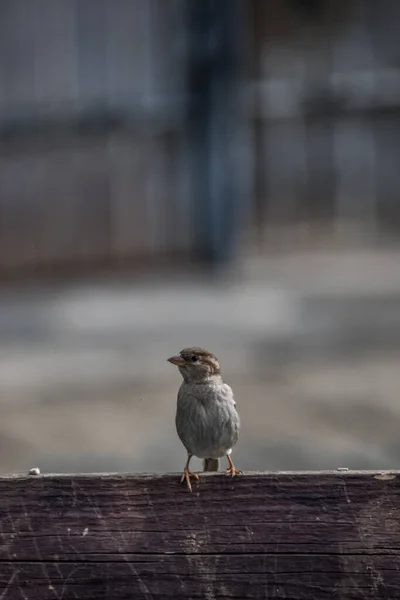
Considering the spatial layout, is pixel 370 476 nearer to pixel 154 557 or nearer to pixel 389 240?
pixel 154 557

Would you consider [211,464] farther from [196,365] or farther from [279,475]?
[279,475]

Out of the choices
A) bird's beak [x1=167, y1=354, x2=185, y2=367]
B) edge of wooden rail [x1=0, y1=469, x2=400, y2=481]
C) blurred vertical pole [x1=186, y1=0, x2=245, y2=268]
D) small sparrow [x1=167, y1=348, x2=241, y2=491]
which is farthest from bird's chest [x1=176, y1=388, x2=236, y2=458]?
blurred vertical pole [x1=186, y1=0, x2=245, y2=268]

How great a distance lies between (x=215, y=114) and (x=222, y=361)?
1.76 meters

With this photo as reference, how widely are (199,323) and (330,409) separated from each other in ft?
5.14

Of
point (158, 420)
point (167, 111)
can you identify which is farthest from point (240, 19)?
point (158, 420)

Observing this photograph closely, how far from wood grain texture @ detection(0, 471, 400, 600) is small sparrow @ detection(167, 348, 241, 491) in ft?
2.10

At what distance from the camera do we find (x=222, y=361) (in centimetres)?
698

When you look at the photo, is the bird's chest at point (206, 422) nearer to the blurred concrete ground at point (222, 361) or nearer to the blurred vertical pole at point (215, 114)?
the blurred concrete ground at point (222, 361)

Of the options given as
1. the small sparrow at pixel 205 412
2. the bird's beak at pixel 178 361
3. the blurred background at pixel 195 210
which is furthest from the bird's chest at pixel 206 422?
the blurred background at pixel 195 210

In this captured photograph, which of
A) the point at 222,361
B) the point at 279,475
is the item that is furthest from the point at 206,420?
the point at 222,361

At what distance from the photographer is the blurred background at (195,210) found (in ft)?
22.0

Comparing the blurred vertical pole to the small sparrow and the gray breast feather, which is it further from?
the gray breast feather

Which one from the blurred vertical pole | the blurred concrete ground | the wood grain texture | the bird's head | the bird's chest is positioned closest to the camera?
the wood grain texture

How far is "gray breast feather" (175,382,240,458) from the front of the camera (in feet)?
8.93
